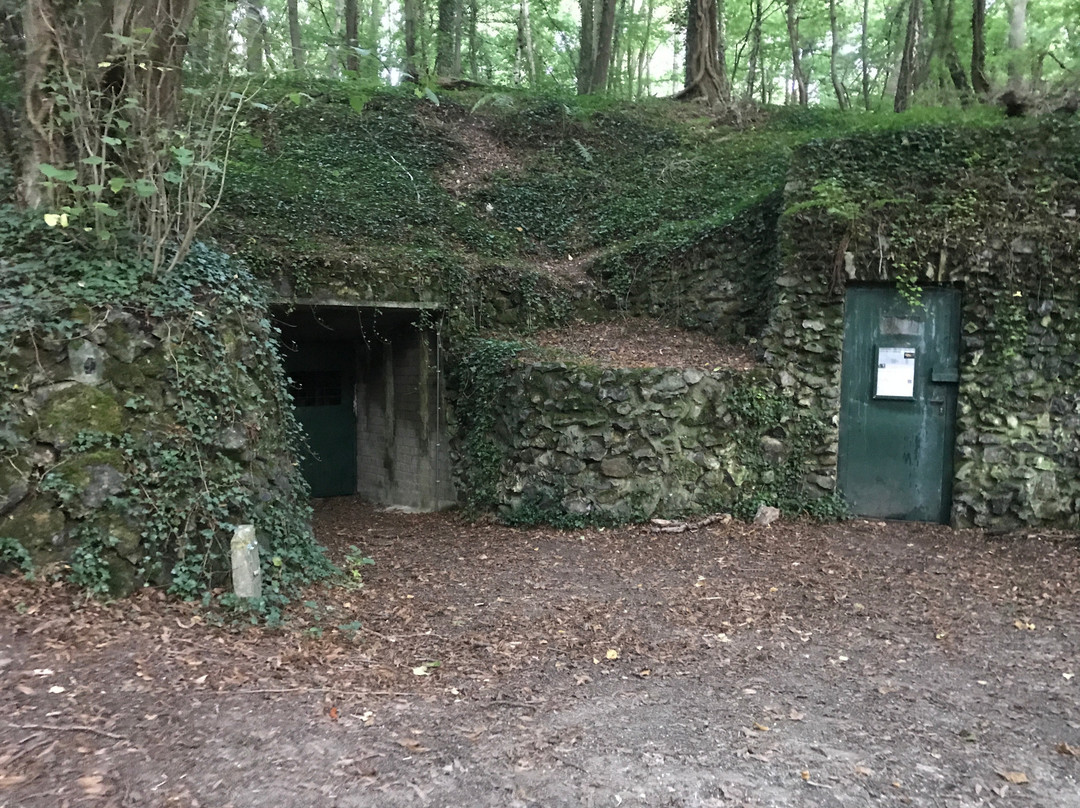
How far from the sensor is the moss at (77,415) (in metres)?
4.47

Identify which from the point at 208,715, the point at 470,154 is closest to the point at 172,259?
the point at 208,715

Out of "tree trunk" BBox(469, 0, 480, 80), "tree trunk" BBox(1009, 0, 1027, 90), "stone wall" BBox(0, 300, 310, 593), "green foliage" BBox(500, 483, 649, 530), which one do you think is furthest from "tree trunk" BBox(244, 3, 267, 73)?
"tree trunk" BBox(469, 0, 480, 80)

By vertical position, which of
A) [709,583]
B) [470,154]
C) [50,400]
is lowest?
[709,583]

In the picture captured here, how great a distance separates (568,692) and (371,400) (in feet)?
23.2

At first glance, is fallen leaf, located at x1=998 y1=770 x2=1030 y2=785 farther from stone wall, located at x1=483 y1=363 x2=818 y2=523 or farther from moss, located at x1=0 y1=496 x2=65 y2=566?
moss, located at x1=0 y1=496 x2=65 y2=566

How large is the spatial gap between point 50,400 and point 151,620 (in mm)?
1576

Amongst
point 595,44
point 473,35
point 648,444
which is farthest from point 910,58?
point 473,35

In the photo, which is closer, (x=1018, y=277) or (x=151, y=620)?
(x=151, y=620)

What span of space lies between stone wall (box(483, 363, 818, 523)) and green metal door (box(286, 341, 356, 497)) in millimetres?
3802

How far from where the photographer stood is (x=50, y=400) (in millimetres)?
4574

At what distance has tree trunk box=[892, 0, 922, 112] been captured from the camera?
12703 mm

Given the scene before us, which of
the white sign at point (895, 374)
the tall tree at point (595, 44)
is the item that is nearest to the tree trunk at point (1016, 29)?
the white sign at point (895, 374)

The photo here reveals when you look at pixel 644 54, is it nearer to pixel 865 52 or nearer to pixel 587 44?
pixel 587 44

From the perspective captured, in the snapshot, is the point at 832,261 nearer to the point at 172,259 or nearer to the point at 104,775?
the point at 172,259
